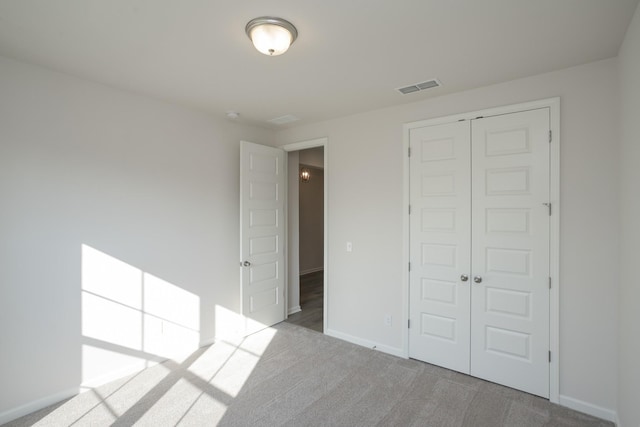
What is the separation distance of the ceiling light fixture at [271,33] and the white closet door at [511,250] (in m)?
1.92

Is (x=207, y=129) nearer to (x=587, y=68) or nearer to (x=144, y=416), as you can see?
(x=144, y=416)

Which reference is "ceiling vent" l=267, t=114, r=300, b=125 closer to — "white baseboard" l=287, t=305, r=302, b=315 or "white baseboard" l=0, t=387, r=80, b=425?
"white baseboard" l=287, t=305, r=302, b=315

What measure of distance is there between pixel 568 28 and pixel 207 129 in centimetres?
332

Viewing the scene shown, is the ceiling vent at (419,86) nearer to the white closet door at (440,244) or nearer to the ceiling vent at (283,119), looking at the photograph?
the white closet door at (440,244)

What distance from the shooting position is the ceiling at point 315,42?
1.77 meters

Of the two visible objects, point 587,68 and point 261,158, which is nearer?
point 587,68

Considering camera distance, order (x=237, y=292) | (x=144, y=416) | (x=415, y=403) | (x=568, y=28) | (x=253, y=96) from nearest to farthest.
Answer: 1. (x=568, y=28)
2. (x=144, y=416)
3. (x=415, y=403)
4. (x=253, y=96)
5. (x=237, y=292)

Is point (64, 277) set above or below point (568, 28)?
below

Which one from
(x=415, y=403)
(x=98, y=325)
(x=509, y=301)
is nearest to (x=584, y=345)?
(x=509, y=301)

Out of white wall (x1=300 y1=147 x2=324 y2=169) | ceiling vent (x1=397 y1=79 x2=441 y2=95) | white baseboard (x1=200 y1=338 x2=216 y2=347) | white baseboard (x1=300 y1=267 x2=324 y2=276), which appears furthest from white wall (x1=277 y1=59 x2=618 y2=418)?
white baseboard (x1=300 y1=267 x2=324 y2=276)

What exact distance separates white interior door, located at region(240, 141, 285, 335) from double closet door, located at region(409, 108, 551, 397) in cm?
184

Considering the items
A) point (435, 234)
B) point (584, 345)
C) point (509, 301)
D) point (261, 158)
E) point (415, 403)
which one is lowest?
point (415, 403)

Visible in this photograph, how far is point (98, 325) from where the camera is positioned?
2.79 meters

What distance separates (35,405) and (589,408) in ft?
13.9
